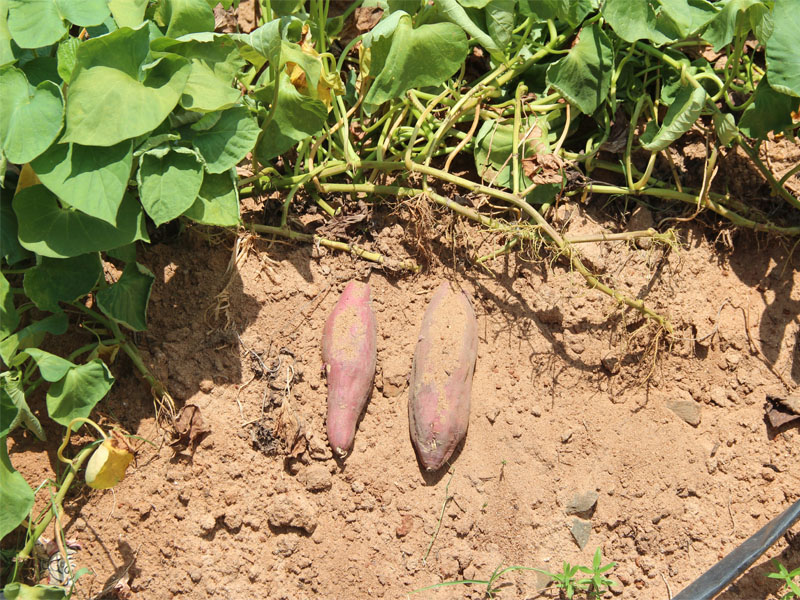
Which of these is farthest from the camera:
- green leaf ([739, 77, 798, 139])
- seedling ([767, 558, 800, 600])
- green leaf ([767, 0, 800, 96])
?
green leaf ([739, 77, 798, 139])

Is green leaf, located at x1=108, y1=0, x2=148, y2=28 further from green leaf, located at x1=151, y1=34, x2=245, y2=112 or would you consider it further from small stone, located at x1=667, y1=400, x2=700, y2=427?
small stone, located at x1=667, y1=400, x2=700, y2=427

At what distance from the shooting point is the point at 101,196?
1262 mm

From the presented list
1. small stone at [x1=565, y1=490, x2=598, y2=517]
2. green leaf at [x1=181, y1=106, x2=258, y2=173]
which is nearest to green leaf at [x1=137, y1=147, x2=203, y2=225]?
green leaf at [x1=181, y1=106, x2=258, y2=173]

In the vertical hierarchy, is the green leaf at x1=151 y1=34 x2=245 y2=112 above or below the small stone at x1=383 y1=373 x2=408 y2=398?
above

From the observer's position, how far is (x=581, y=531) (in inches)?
62.1

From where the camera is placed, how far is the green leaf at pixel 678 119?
1.59 m

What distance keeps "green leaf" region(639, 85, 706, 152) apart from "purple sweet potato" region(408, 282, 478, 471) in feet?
1.85

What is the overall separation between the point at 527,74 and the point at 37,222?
1.18 meters

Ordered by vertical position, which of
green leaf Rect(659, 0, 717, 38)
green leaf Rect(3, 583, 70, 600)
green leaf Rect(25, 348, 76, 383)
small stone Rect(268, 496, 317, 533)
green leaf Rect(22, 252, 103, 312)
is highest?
green leaf Rect(659, 0, 717, 38)

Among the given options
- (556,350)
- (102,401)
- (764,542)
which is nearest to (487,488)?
(556,350)

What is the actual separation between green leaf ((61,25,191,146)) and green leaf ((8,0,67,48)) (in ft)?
0.29

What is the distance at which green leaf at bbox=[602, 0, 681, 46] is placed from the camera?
1.64 meters

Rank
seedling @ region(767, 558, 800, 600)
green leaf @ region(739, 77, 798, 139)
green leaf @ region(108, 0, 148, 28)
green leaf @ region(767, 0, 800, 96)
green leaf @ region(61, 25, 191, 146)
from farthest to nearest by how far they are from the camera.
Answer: green leaf @ region(739, 77, 798, 139) < green leaf @ region(767, 0, 800, 96) < seedling @ region(767, 558, 800, 600) < green leaf @ region(108, 0, 148, 28) < green leaf @ region(61, 25, 191, 146)

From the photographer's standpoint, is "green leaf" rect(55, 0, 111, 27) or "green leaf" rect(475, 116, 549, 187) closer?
"green leaf" rect(55, 0, 111, 27)
